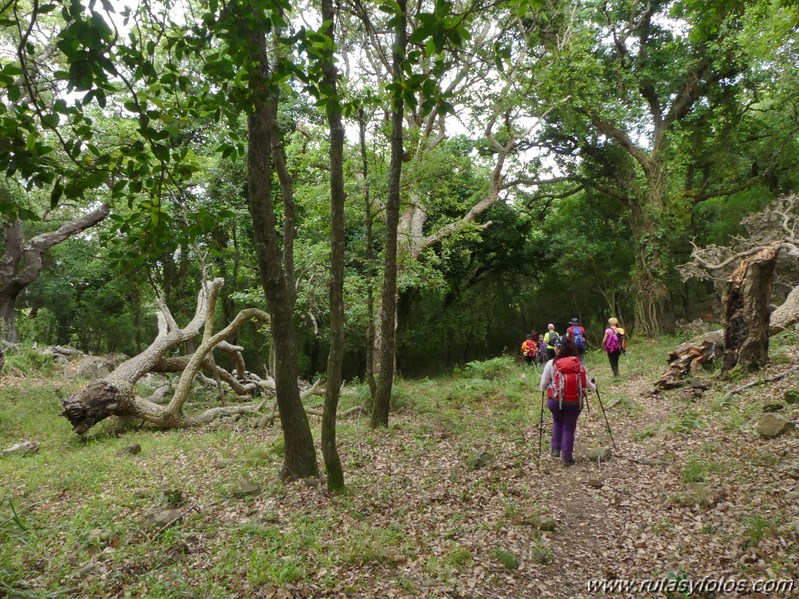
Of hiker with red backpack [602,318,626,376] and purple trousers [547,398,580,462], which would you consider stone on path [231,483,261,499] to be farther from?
hiker with red backpack [602,318,626,376]

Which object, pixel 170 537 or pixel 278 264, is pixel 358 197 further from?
pixel 170 537

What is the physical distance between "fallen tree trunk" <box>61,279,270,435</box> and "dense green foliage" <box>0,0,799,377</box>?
6.17 feet

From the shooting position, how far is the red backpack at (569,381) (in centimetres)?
672

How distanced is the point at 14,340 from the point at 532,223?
23223mm

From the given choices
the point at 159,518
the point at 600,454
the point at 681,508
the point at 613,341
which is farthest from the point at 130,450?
the point at 613,341

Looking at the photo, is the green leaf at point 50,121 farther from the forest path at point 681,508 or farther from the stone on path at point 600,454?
the stone on path at point 600,454

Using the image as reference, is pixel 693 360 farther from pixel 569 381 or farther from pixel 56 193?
pixel 56 193

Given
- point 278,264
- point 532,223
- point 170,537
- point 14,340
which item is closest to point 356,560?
point 170,537

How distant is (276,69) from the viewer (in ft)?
9.83

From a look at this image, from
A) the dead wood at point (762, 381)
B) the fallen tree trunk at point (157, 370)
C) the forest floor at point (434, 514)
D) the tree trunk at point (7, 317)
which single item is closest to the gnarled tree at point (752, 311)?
the forest floor at point (434, 514)

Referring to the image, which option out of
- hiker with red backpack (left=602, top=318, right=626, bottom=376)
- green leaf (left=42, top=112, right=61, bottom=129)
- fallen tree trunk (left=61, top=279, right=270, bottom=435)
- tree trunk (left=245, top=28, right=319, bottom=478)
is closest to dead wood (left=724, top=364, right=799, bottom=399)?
hiker with red backpack (left=602, top=318, right=626, bottom=376)

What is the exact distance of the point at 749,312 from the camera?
29.3 ft

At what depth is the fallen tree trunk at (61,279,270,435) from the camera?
938 centimetres

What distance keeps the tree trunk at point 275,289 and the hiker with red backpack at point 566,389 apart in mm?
3536
